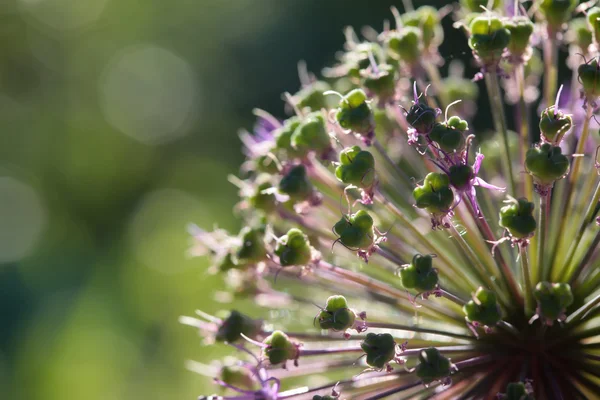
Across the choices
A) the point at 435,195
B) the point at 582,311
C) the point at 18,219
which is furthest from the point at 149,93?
the point at 582,311

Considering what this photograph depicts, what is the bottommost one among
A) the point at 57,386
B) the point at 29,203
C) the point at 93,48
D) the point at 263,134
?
the point at 57,386

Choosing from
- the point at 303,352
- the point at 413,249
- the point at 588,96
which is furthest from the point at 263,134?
the point at 588,96

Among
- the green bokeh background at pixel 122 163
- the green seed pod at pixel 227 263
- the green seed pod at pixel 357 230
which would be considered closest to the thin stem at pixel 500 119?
the green seed pod at pixel 357 230

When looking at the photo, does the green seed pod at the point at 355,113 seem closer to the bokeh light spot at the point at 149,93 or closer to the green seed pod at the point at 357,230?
the green seed pod at the point at 357,230

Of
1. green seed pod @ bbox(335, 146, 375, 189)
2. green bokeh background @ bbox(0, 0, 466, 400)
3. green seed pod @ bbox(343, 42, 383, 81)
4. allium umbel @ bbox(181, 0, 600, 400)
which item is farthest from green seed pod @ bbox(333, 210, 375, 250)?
green bokeh background @ bbox(0, 0, 466, 400)

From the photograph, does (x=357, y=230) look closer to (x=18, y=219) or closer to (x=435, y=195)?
(x=435, y=195)

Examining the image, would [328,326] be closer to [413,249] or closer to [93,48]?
[413,249]
